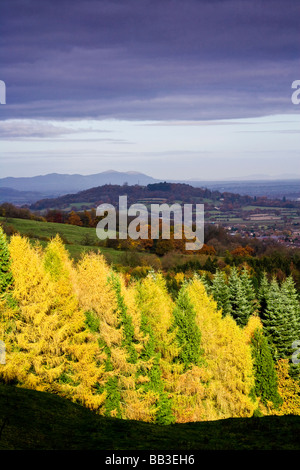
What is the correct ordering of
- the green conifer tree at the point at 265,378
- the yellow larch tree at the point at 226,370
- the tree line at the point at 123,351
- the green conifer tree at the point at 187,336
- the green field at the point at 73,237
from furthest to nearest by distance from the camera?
the green field at the point at 73,237
the green conifer tree at the point at 265,378
the yellow larch tree at the point at 226,370
the green conifer tree at the point at 187,336
the tree line at the point at 123,351

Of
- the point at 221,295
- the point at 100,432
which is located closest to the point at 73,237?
the point at 221,295

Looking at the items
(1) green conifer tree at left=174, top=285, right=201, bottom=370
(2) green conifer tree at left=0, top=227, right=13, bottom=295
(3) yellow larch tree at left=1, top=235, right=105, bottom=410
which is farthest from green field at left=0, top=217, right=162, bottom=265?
(3) yellow larch tree at left=1, top=235, right=105, bottom=410

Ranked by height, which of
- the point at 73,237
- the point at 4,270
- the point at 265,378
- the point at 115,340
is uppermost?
the point at 4,270

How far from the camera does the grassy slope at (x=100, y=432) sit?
85.3 feet

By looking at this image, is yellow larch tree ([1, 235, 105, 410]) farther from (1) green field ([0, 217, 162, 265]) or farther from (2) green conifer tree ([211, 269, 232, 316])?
(1) green field ([0, 217, 162, 265])

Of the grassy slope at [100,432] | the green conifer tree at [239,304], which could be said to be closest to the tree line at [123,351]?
the grassy slope at [100,432]

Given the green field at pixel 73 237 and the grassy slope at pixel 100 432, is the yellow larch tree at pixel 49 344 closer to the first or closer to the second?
the grassy slope at pixel 100 432

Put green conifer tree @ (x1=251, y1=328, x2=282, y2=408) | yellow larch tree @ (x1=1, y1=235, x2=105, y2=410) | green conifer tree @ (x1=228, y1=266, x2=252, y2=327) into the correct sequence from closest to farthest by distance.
→ yellow larch tree @ (x1=1, y1=235, x2=105, y2=410)
green conifer tree @ (x1=251, y1=328, x2=282, y2=408)
green conifer tree @ (x1=228, y1=266, x2=252, y2=327)

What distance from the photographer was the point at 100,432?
29.4 metres

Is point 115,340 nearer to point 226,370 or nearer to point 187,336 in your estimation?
point 187,336

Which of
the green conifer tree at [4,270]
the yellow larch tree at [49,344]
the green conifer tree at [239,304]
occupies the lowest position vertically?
the green conifer tree at [239,304]

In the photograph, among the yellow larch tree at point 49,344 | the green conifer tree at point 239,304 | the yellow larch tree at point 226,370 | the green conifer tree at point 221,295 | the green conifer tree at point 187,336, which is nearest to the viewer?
the yellow larch tree at point 49,344

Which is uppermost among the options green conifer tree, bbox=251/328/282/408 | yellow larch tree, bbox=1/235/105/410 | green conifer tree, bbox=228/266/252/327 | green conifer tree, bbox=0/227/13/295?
green conifer tree, bbox=0/227/13/295

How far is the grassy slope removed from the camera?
25984 millimetres
